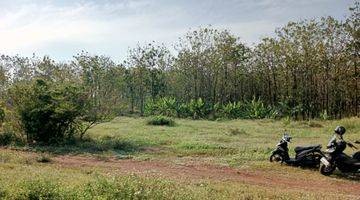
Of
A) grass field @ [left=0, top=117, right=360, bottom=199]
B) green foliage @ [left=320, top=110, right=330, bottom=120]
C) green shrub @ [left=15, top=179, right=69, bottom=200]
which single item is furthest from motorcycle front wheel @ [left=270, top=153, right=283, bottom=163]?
green foliage @ [left=320, top=110, right=330, bottom=120]

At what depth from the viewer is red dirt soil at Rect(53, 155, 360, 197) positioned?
999cm

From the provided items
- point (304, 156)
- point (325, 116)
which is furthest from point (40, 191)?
point (325, 116)

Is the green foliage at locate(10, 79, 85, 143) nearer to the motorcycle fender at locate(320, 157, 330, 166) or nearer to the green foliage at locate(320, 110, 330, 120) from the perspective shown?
the motorcycle fender at locate(320, 157, 330, 166)

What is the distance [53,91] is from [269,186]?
9.89 meters

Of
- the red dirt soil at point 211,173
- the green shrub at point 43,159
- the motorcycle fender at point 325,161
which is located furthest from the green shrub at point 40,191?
the motorcycle fender at point 325,161

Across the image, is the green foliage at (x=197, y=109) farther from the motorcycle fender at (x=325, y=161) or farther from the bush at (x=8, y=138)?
the motorcycle fender at (x=325, y=161)

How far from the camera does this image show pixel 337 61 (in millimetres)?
29766

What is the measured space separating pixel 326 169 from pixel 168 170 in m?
3.93

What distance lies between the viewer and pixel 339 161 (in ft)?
36.8

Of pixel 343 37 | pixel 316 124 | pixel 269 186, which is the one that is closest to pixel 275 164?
pixel 269 186

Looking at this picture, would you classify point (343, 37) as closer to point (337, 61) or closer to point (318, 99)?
point (337, 61)

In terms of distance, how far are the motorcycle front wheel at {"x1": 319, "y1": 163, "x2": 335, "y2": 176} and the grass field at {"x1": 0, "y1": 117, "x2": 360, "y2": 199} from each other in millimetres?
205

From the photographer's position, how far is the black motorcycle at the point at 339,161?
11.1 m

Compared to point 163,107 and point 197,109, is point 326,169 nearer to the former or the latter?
Answer: point 197,109
